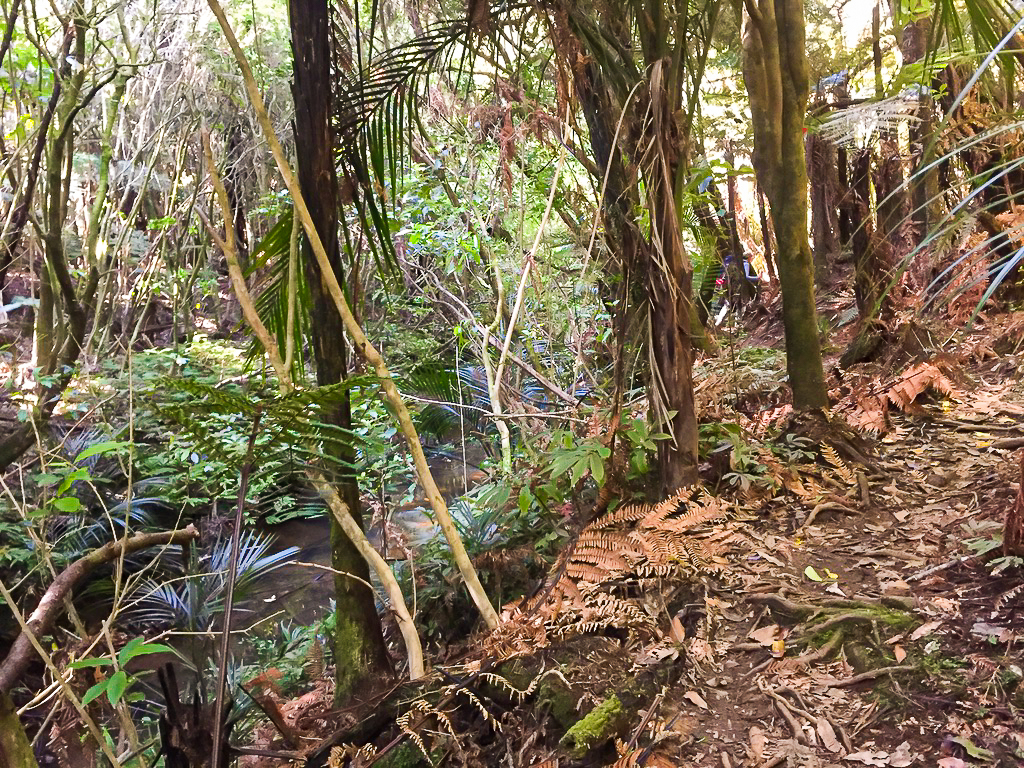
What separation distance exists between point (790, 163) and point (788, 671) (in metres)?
2.41

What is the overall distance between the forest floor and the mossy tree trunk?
84 centimetres

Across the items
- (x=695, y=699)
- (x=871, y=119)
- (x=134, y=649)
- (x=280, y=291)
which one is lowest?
(x=695, y=699)

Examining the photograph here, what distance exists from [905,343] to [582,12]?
3.06m

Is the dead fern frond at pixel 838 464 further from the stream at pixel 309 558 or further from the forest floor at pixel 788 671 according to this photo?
the stream at pixel 309 558

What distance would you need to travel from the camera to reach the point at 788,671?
2127 mm

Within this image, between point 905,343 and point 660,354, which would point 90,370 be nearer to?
point 660,354

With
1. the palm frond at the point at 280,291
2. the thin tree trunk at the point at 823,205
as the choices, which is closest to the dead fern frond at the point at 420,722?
the palm frond at the point at 280,291

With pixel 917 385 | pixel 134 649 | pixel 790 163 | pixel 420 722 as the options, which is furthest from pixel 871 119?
pixel 134 649

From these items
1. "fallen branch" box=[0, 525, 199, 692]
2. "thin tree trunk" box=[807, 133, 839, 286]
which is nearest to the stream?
"fallen branch" box=[0, 525, 199, 692]

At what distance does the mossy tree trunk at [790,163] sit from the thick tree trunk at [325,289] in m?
2.14

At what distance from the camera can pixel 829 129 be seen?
16.2 feet

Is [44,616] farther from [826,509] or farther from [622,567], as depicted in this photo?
[826,509]

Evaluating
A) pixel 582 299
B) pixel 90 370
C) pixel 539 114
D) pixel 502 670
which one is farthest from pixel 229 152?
pixel 502 670

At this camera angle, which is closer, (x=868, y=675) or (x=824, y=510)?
(x=868, y=675)
